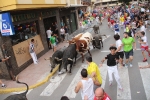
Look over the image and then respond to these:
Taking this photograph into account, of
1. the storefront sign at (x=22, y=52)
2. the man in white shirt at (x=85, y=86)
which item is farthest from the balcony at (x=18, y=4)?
the man in white shirt at (x=85, y=86)

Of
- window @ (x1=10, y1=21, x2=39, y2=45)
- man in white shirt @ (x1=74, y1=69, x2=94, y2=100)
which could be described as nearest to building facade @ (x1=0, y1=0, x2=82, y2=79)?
window @ (x1=10, y1=21, x2=39, y2=45)

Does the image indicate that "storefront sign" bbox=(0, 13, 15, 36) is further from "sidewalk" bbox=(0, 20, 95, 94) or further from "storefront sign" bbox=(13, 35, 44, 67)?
"sidewalk" bbox=(0, 20, 95, 94)

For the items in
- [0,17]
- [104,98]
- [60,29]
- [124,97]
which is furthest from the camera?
[60,29]

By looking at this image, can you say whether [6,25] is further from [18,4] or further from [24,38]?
[24,38]

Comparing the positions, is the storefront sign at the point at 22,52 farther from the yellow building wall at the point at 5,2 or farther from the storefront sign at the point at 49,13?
the storefront sign at the point at 49,13

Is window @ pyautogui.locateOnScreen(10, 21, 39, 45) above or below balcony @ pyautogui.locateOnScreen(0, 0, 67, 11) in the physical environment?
below

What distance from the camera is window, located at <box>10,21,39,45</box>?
11.0m

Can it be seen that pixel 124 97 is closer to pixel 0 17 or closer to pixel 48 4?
pixel 0 17

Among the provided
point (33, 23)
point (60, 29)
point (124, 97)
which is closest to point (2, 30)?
point (33, 23)

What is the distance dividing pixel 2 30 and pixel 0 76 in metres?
2.74

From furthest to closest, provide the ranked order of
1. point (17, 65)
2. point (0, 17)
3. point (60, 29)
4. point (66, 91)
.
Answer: point (60, 29)
point (17, 65)
point (0, 17)
point (66, 91)

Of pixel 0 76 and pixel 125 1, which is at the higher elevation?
pixel 125 1

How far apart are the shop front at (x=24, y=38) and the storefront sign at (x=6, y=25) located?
56 centimetres

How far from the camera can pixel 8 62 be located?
9.56m
